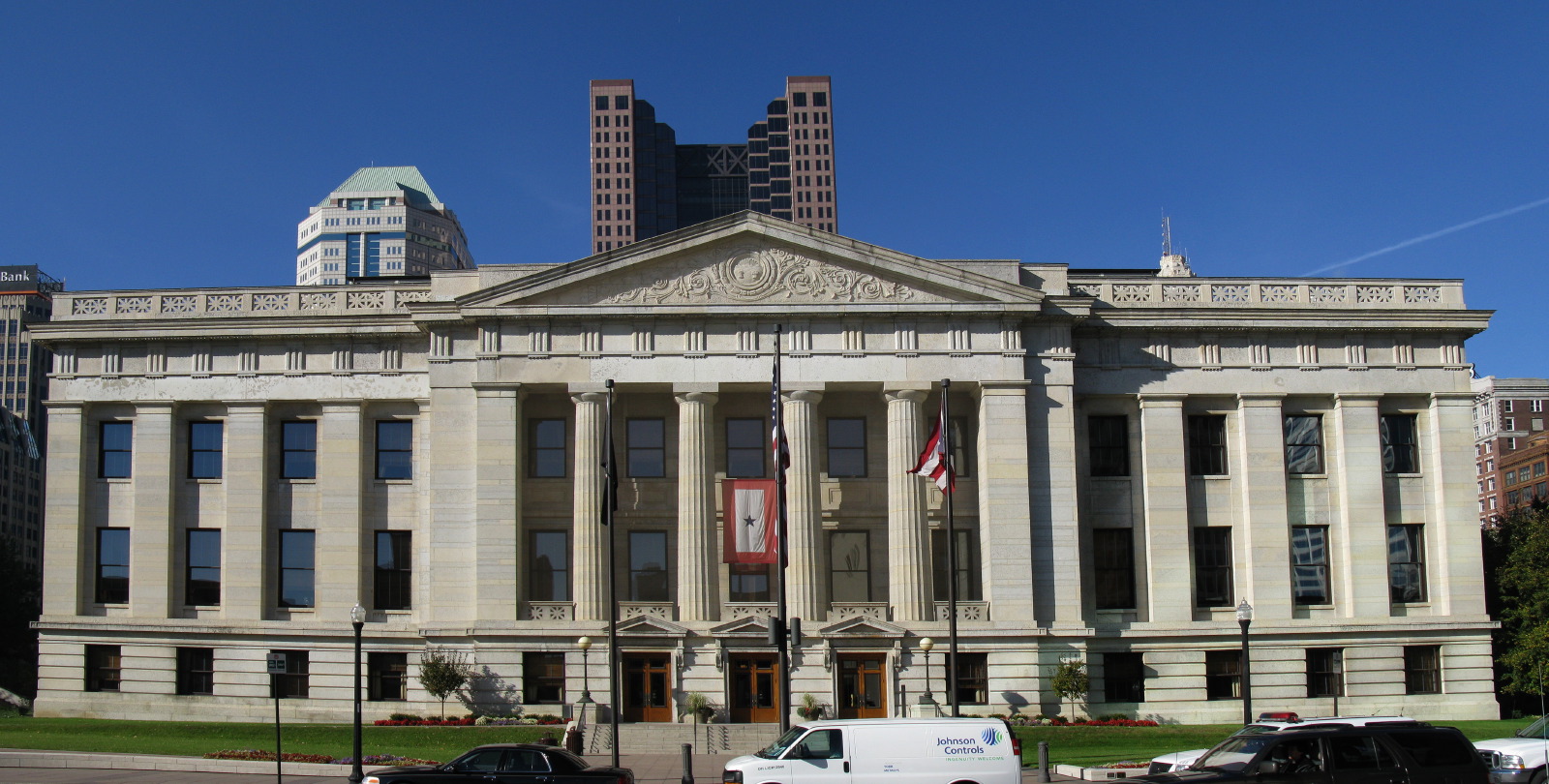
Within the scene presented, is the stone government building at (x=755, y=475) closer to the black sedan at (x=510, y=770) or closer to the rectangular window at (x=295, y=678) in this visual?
the rectangular window at (x=295, y=678)

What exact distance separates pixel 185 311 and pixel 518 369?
14.4 metres

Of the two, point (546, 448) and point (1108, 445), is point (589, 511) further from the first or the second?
point (1108, 445)

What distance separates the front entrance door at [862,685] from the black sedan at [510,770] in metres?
20.1

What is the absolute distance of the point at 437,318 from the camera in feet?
159

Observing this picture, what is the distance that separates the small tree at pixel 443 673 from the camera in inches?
1773

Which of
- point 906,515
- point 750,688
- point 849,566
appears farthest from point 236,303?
point 906,515

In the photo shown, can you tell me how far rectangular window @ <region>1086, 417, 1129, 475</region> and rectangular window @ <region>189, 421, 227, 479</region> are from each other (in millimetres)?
33554

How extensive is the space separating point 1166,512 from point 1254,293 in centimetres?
934

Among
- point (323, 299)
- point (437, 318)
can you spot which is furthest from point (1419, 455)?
point (323, 299)

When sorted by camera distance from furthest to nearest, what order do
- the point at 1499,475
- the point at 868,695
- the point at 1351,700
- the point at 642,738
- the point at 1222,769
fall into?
the point at 1499,475, the point at 1351,700, the point at 868,695, the point at 642,738, the point at 1222,769

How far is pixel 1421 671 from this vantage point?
1961 inches

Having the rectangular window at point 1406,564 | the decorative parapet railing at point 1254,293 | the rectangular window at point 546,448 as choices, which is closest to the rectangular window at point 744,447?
the rectangular window at point 546,448

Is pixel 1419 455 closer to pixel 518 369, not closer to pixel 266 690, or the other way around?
pixel 518 369

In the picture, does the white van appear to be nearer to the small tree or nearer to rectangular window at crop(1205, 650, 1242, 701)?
the small tree
